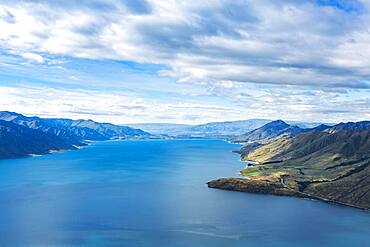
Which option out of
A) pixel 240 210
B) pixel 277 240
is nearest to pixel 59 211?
pixel 240 210

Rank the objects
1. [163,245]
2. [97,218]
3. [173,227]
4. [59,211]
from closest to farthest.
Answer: [163,245] → [173,227] → [97,218] → [59,211]

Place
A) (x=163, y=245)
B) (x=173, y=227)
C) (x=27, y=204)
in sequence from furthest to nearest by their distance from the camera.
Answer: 1. (x=27, y=204)
2. (x=173, y=227)
3. (x=163, y=245)

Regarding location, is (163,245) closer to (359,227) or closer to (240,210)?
(240,210)

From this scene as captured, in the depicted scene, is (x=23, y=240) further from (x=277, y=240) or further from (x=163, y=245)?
(x=277, y=240)

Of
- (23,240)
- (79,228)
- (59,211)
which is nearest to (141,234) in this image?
(79,228)

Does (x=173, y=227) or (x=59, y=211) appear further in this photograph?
(x=59, y=211)

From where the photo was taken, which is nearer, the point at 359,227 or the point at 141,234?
the point at 141,234

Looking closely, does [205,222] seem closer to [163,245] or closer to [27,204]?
[163,245]

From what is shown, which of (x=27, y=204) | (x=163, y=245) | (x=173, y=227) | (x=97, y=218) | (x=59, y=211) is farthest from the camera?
(x=27, y=204)

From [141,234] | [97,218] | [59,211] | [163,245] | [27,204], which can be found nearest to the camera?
[163,245]
